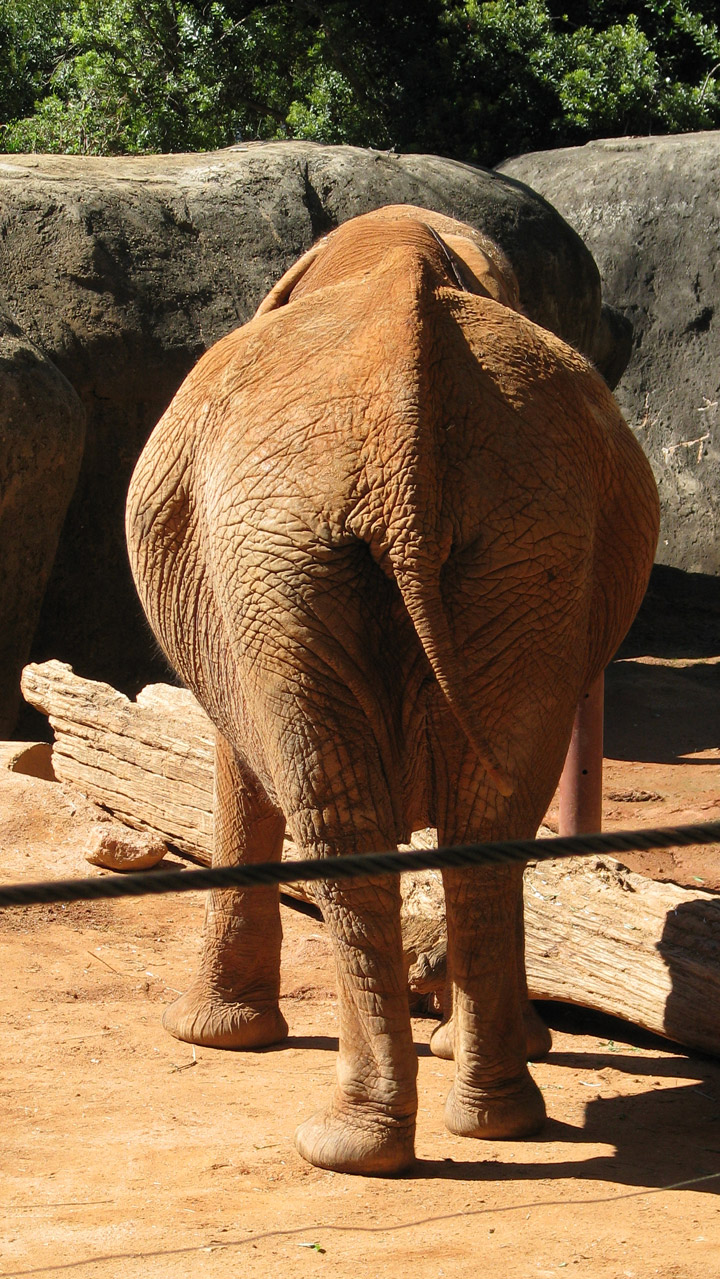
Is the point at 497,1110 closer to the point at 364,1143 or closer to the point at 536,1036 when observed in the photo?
the point at 364,1143

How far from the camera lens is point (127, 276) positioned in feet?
29.1

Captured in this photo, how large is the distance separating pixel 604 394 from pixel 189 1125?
6.89 feet

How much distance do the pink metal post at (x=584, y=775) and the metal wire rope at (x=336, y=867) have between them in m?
3.57

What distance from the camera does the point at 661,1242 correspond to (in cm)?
280

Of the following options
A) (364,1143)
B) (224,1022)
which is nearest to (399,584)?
(364,1143)

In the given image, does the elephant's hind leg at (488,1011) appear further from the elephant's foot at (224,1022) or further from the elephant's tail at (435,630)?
the elephant's foot at (224,1022)

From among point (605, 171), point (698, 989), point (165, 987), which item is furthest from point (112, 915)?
point (605, 171)

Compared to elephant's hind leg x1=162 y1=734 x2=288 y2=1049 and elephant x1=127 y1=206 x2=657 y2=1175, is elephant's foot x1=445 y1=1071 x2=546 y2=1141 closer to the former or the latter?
elephant x1=127 y1=206 x2=657 y2=1175

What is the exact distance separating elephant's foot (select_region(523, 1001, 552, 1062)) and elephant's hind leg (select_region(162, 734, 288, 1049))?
767mm

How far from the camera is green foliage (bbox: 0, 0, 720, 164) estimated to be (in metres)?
15.1

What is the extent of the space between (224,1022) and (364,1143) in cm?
115

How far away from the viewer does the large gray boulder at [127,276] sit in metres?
8.71

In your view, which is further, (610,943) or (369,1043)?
(610,943)

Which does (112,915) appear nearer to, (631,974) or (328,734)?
(631,974)
